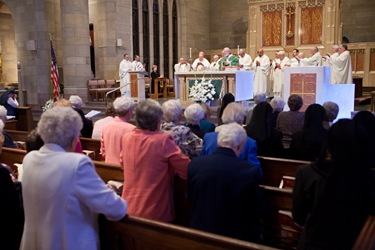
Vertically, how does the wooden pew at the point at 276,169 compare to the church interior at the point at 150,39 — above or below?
below

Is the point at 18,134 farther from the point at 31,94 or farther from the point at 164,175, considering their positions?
the point at 31,94

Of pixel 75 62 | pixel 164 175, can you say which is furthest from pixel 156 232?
pixel 75 62

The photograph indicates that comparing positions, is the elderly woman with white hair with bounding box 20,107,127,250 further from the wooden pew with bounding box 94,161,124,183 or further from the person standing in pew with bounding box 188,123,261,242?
the wooden pew with bounding box 94,161,124,183

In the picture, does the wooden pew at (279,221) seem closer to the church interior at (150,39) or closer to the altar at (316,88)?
the church interior at (150,39)

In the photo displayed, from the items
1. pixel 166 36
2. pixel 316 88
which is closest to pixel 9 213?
pixel 316 88

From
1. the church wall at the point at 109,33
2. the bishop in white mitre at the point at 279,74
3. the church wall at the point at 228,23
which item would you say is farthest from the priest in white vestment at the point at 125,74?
the church wall at the point at 228,23

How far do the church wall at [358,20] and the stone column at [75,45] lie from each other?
37.5 ft

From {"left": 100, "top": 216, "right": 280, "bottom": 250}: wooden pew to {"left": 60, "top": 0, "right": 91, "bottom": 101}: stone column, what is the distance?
39.1ft

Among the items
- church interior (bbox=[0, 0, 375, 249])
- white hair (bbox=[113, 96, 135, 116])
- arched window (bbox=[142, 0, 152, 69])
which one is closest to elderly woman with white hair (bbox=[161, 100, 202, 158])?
white hair (bbox=[113, 96, 135, 116])

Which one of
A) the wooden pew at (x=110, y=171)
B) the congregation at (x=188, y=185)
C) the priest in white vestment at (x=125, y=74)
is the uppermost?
the priest in white vestment at (x=125, y=74)

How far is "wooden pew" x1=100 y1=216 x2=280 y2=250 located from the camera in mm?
1985

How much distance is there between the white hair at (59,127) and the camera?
2189 millimetres

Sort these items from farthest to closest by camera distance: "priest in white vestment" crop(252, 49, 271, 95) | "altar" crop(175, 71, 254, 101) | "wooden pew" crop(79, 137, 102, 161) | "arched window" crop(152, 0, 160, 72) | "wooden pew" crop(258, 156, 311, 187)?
"arched window" crop(152, 0, 160, 72), "priest in white vestment" crop(252, 49, 271, 95), "altar" crop(175, 71, 254, 101), "wooden pew" crop(79, 137, 102, 161), "wooden pew" crop(258, 156, 311, 187)

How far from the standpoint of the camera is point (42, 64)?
47.5 feet
